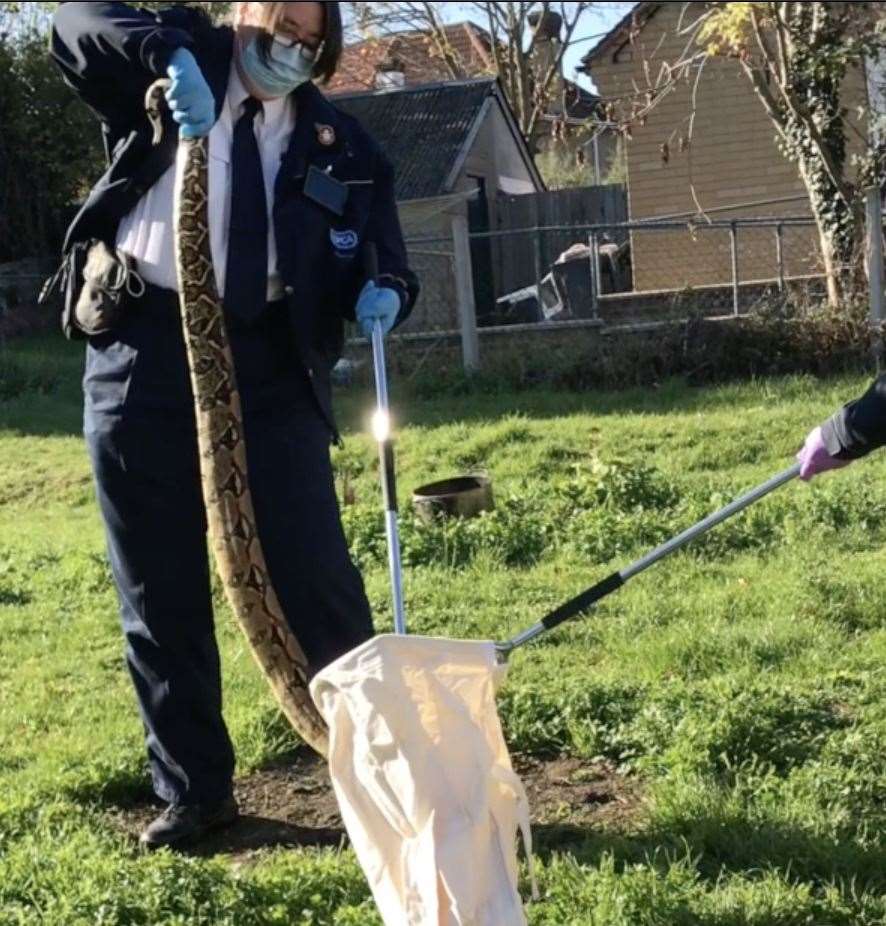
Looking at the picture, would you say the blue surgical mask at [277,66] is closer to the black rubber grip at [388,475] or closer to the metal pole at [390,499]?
the metal pole at [390,499]

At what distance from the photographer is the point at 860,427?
3357mm

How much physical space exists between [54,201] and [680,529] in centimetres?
1737

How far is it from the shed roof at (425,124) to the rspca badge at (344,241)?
66.3ft

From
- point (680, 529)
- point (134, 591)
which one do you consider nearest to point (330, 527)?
point (134, 591)

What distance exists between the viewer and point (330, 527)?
409 cm

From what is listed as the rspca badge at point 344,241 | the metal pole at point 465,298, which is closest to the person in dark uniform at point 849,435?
the rspca badge at point 344,241

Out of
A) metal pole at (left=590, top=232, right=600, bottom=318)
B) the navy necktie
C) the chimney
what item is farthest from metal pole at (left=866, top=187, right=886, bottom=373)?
the chimney

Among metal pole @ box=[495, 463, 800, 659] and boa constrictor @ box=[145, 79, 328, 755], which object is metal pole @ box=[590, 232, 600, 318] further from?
metal pole @ box=[495, 463, 800, 659]

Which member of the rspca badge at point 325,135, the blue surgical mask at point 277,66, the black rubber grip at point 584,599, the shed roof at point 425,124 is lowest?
the black rubber grip at point 584,599

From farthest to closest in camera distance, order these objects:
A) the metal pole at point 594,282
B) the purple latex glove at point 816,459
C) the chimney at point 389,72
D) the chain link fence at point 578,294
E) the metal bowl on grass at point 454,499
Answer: the chimney at point 389,72, the metal pole at point 594,282, the chain link fence at point 578,294, the metal bowl on grass at point 454,499, the purple latex glove at point 816,459

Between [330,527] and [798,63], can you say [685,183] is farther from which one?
[330,527]

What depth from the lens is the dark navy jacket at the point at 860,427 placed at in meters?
3.34

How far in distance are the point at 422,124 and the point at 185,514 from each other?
73.4 ft

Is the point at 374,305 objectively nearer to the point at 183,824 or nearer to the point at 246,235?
the point at 246,235
